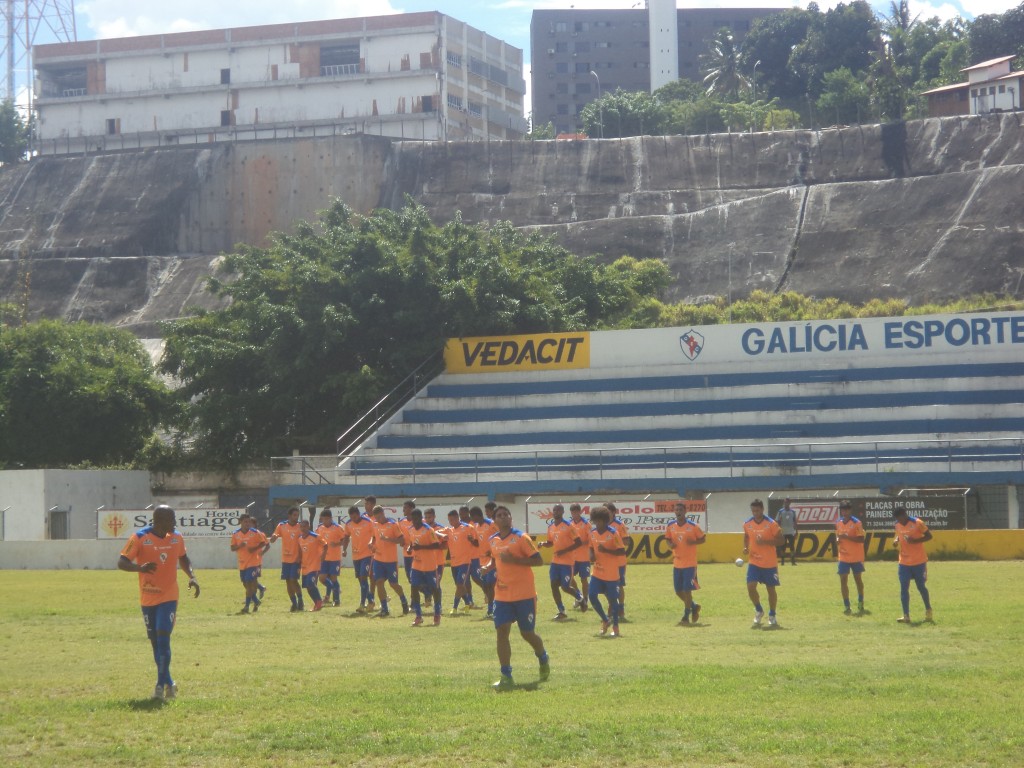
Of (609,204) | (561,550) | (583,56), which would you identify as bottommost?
(561,550)

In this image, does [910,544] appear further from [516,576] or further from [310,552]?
[310,552]

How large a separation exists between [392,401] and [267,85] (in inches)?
2702

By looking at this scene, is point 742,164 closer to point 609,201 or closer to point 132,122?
point 609,201

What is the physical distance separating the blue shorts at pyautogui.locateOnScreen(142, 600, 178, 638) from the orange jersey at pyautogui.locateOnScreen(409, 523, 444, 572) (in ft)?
27.0

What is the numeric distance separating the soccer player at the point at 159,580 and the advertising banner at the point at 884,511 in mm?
26367

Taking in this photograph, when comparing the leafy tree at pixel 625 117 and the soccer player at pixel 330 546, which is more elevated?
the leafy tree at pixel 625 117

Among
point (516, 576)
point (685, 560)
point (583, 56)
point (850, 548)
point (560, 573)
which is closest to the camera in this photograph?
point (516, 576)

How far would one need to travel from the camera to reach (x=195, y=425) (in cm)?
4956

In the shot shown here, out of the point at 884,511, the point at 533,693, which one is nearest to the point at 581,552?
the point at 533,693

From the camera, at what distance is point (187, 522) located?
40.5 metres

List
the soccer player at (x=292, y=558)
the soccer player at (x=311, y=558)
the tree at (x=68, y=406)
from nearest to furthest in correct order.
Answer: the soccer player at (x=292, y=558) → the soccer player at (x=311, y=558) → the tree at (x=68, y=406)

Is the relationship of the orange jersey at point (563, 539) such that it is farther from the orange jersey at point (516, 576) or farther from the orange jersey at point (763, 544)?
the orange jersey at point (516, 576)

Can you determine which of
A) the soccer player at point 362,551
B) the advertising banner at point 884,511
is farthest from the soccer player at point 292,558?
the advertising banner at point 884,511

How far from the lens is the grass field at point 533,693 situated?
10039 mm
